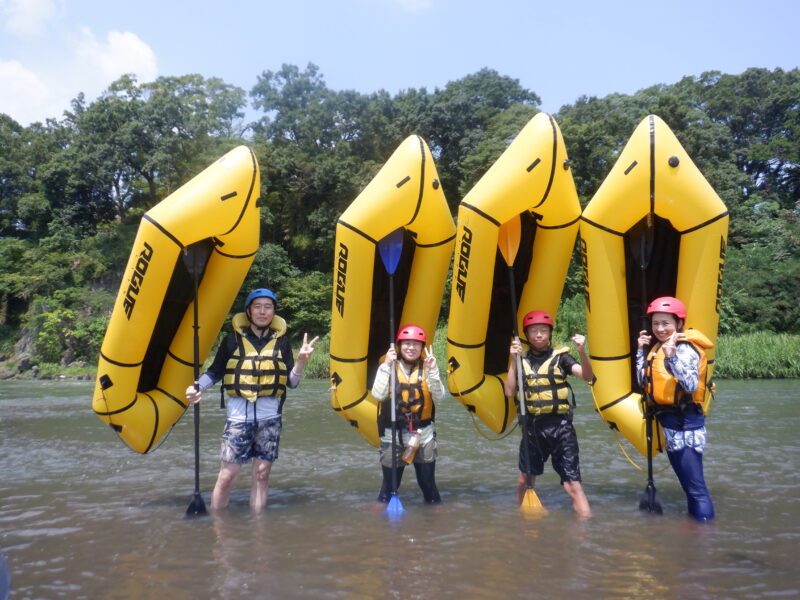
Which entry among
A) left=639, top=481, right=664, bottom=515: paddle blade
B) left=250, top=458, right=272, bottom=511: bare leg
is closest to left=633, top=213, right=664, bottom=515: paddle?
left=639, top=481, right=664, bottom=515: paddle blade

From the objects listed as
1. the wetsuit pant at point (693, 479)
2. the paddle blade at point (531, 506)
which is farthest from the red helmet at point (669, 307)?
the paddle blade at point (531, 506)

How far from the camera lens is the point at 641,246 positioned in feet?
14.9

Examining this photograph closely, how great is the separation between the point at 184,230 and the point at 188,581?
7.30 ft

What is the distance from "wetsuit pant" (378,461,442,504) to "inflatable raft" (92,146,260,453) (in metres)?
1.56

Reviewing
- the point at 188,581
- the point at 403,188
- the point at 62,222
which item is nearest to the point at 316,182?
the point at 62,222

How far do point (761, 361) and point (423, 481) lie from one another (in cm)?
1376

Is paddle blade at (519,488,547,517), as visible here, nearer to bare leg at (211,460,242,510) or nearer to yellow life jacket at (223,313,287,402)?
yellow life jacket at (223,313,287,402)

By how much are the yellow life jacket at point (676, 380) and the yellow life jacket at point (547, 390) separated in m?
0.53

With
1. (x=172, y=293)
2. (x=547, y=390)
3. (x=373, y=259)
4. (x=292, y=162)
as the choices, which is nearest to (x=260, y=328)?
(x=373, y=259)

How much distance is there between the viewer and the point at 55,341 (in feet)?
81.8

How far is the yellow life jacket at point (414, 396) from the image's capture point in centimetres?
419

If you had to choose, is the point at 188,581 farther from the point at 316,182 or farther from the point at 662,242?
the point at 316,182

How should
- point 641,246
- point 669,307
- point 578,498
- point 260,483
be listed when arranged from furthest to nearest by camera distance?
point 641,246, point 260,483, point 578,498, point 669,307

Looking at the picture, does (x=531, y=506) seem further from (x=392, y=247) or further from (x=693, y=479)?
(x=392, y=247)
